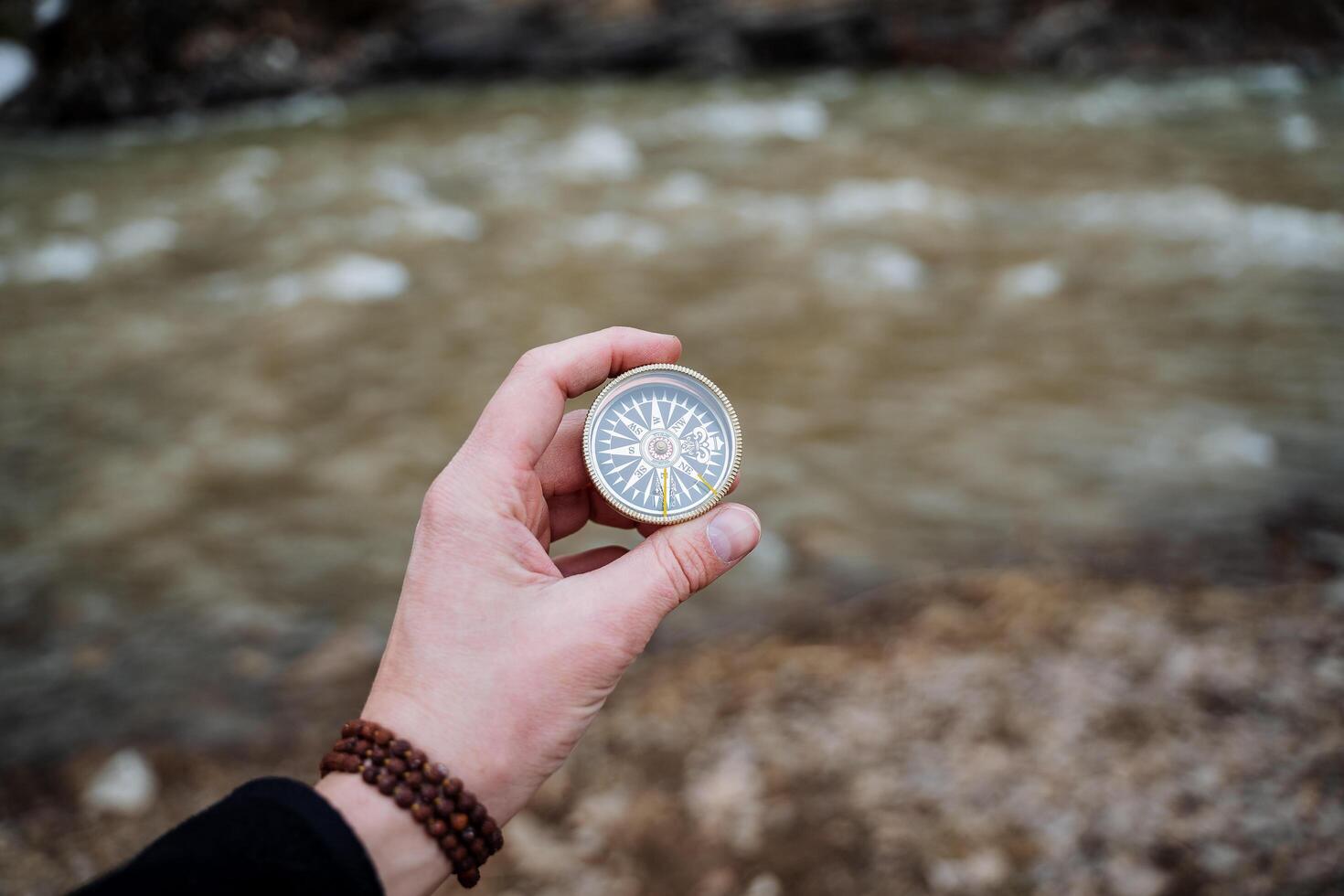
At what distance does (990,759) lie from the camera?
3.03 m

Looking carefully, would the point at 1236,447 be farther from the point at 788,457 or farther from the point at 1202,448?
the point at 788,457

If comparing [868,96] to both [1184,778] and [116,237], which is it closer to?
[116,237]

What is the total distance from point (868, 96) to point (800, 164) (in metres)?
2.78

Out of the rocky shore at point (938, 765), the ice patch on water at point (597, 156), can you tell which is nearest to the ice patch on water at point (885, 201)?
the ice patch on water at point (597, 156)

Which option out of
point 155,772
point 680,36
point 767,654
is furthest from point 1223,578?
point 680,36

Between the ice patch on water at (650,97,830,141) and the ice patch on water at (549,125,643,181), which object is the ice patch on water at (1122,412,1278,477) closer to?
the ice patch on water at (549,125,643,181)

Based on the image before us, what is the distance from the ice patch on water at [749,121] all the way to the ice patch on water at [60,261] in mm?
5116

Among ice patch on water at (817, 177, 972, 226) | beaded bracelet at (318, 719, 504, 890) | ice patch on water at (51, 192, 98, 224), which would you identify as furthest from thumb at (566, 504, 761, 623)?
ice patch on water at (51, 192, 98, 224)

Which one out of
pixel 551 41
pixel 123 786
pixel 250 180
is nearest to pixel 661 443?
pixel 123 786

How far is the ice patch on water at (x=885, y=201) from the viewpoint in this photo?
7414mm

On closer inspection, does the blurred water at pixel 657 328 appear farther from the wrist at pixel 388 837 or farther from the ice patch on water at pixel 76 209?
the wrist at pixel 388 837

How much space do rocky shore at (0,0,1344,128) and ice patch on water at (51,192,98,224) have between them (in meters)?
3.31

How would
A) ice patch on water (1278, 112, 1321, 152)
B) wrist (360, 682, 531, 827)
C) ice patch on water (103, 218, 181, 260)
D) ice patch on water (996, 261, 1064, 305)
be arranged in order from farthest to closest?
ice patch on water (1278, 112, 1321, 152), ice patch on water (103, 218, 181, 260), ice patch on water (996, 261, 1064, 305), wrist (360, 682, 531, 827)

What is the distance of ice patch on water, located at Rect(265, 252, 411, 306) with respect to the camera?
6.49 meters
